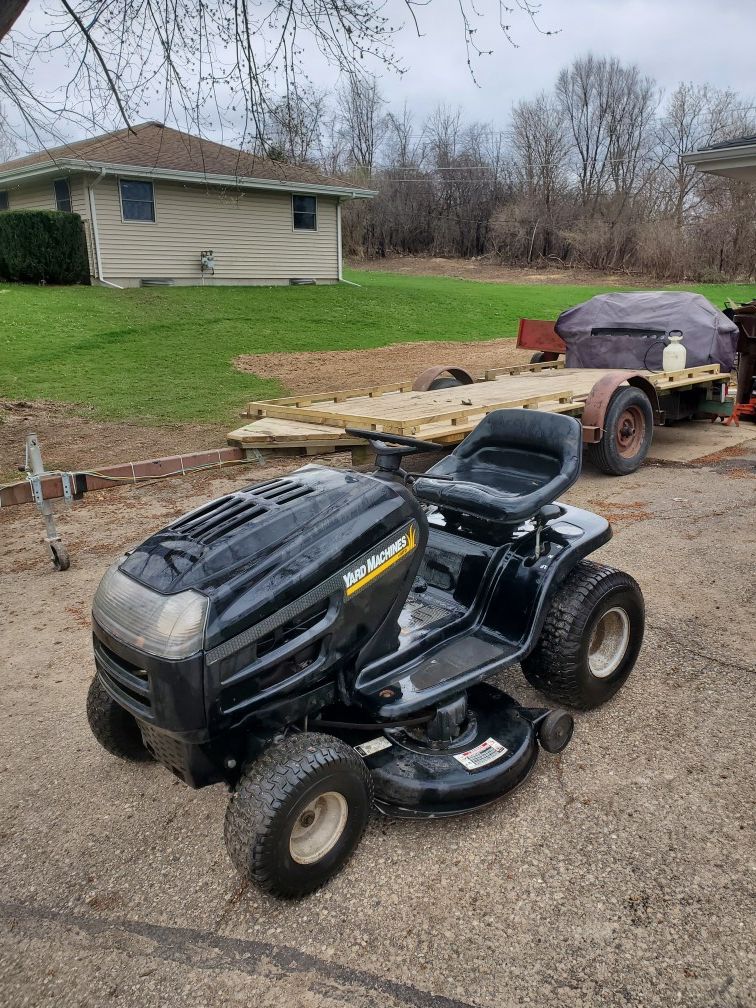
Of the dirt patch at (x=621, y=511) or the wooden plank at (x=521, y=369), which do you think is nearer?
the dirt patch at (x=621, y=511)

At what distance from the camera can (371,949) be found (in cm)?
231

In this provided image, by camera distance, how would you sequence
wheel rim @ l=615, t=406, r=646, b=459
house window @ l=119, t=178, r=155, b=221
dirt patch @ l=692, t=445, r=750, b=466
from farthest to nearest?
house window @ l=119, t=178, r=155, b=221
dirt patch @ l=692, t=445, r=750, b=466
wheel rim @ l=615, t=406, r=646, b=459

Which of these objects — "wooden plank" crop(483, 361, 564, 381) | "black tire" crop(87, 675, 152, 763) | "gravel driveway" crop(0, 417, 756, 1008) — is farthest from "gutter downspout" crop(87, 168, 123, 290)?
"black tire" crop(87, 675, 152, 763)

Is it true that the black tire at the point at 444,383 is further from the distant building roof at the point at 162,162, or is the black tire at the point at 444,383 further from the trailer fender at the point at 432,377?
the distant building roof at the point at 162,162

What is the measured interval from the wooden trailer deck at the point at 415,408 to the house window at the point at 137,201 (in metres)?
13.2

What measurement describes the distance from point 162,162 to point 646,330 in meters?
14.7

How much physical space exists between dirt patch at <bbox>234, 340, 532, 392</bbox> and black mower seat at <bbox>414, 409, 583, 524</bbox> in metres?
8.42

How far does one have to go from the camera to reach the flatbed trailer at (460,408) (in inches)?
264

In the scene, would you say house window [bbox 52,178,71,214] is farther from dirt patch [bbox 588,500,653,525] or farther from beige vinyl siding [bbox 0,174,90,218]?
dirt patch [bbox 588,500,653,525]

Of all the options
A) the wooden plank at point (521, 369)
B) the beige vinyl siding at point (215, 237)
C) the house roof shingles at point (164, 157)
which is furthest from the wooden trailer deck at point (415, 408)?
the beige vinyl siding at point (215, 237)

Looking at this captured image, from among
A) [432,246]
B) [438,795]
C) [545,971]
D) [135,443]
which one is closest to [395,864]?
[438,795]

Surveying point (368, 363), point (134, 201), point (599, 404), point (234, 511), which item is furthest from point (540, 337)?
point (134, 201)

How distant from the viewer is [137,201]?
19266mm

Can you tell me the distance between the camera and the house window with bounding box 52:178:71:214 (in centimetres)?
1927
